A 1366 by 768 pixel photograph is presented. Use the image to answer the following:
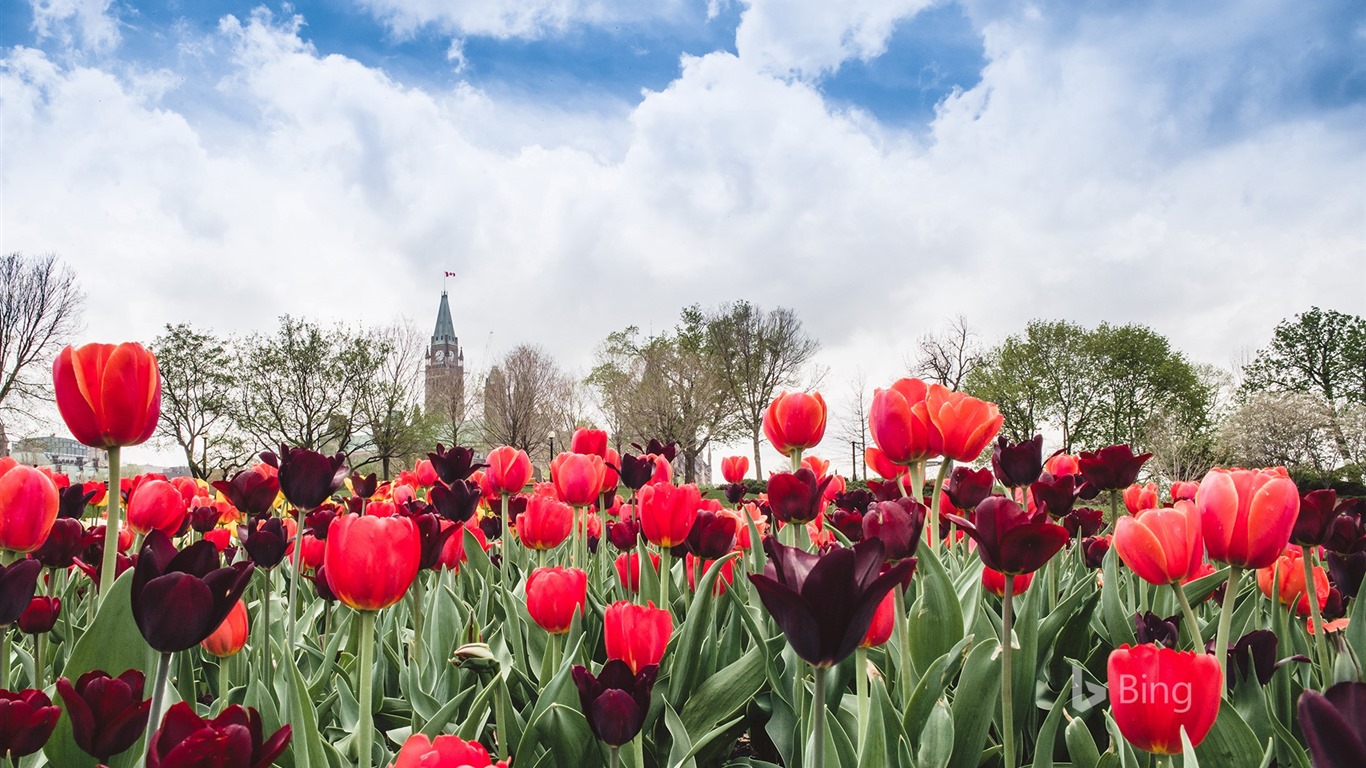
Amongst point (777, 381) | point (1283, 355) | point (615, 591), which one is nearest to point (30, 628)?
point (615, 591)

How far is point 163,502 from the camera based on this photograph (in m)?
2.18

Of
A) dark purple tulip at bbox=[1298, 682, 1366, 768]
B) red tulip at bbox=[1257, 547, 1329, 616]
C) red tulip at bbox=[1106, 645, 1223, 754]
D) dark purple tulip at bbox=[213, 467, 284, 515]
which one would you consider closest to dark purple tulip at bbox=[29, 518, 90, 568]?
dark purple tulip at bbox=[213, 467, 284, 515]

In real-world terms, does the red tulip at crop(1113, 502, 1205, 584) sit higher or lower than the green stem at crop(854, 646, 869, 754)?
higher

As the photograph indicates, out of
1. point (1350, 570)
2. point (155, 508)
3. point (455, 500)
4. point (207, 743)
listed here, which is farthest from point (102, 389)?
point (1350, 570)

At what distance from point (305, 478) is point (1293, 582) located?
8.10ft

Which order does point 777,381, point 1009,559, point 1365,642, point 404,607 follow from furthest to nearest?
point 777,381 < point 404,607 < point 1365,642 < point 1009,559

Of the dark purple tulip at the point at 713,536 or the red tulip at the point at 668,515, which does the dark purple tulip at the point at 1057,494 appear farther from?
the red tulip at the point at 668,515

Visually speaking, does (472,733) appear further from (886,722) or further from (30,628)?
(30,628)

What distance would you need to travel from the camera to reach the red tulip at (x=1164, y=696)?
99cm

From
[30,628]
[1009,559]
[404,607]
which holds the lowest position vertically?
[404,607]

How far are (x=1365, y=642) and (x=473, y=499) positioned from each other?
6.94 feet

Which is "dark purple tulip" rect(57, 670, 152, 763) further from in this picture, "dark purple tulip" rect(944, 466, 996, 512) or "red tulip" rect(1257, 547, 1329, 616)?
"red tulip" rect(1257, 547, 1329, 616)

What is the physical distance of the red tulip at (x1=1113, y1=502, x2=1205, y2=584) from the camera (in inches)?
51.9

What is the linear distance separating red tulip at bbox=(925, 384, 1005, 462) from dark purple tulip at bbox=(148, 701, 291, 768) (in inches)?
56.0
